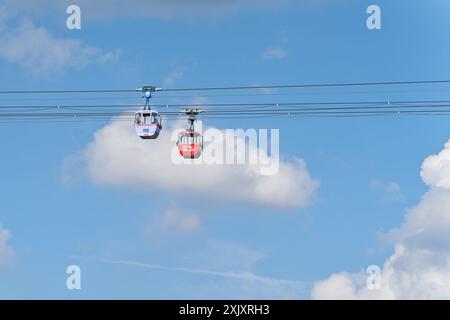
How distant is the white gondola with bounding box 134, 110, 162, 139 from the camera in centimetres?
11050

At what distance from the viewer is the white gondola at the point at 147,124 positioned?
110500 millimetres

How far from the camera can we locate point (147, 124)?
363 ft

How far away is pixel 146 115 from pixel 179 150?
641 centimetres

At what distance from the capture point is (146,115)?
110938 millimetres

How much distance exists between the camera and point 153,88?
107938 millimetres
